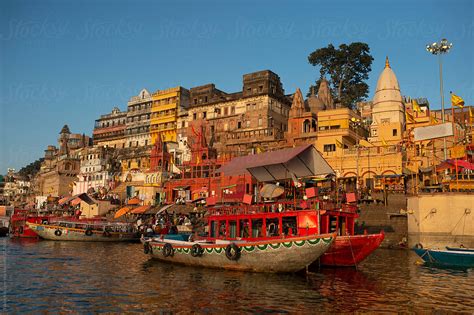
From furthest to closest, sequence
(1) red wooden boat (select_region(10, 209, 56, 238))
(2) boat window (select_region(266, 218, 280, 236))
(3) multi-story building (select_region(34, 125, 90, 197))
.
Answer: (3) multi-story building (select_region(34, 125, 90, 197)) → (1) red wooden boat (select_region(10, 209, 56, 238)) → (2) boat window (select_region(266, 218, 280, 236))

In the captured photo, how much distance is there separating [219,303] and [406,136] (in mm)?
37824

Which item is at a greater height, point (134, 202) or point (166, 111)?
point (166, 111)

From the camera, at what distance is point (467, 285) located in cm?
1734

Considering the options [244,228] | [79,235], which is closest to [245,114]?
[79,235]

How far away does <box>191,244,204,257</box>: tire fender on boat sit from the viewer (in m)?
20.9

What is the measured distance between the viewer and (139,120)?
8269cm

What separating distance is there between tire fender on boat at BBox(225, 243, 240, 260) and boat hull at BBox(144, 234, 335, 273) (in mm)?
144

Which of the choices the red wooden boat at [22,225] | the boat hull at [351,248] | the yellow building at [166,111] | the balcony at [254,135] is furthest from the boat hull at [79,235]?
the yellow building at [166,111]

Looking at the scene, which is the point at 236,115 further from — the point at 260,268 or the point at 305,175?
the point at 260,268

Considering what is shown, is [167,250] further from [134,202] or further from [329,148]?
[134,202]

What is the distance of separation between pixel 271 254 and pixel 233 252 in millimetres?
1870

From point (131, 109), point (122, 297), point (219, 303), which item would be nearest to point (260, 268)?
point (219, 303)

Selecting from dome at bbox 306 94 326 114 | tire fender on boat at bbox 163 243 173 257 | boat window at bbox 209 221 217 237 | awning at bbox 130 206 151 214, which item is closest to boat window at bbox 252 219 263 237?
boat window at bbox 209 221 217 237

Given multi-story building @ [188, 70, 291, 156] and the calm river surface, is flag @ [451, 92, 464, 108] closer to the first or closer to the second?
the calm river surface
